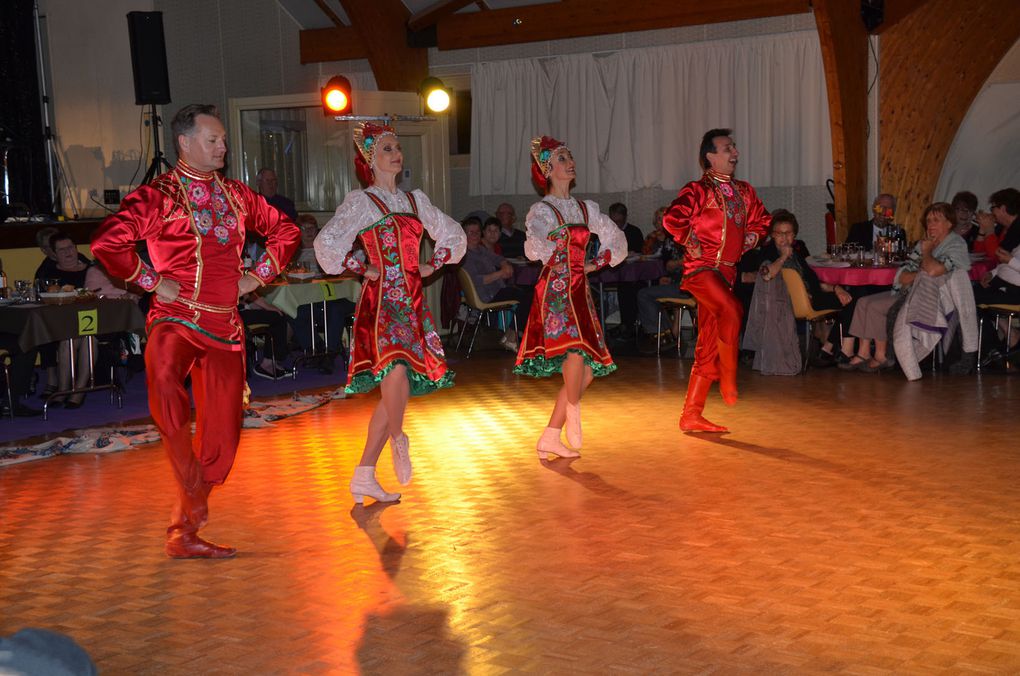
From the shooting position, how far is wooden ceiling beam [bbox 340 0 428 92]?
41.1 ft

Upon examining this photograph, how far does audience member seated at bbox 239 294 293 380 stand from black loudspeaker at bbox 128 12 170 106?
292 cm

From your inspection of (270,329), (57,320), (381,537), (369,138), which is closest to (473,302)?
(270,329)

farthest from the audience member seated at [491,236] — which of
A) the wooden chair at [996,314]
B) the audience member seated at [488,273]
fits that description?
the wooden chair at [996,314]

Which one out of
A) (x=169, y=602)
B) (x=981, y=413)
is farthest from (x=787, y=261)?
(x=169, y=602)

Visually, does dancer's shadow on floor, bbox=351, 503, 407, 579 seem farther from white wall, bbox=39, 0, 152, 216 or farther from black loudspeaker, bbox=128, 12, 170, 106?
white wall, bbox=39, 0, 152, 216

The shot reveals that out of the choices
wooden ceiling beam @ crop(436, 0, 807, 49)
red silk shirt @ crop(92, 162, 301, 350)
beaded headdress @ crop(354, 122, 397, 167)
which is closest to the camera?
red silk shirt @ crop(92, 162, 301, 350)

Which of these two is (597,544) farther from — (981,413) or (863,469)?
(981,413)

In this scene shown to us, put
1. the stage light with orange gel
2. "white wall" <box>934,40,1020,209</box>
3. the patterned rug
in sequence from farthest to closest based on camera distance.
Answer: "white wall" <box>934,40,1020,209</box>, the stage light with orange gel, the patterned rug

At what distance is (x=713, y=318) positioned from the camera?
671 cm

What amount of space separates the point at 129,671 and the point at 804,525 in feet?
8.67

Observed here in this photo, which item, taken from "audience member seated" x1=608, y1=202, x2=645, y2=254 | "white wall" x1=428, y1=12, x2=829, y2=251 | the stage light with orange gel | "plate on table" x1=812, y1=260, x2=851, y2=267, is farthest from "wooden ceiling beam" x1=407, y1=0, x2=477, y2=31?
"plate on table" x1=812, y1=260, x2=851, y2=267

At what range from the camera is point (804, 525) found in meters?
4.92

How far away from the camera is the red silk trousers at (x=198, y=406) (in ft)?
14.7

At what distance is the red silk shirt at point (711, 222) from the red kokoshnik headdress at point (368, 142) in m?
1.86
